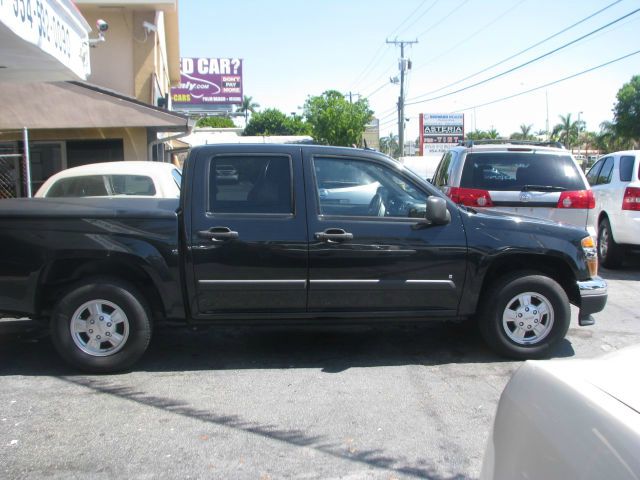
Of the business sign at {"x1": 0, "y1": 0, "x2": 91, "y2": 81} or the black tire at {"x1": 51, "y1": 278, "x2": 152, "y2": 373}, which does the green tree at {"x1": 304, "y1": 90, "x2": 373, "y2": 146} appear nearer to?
the business sign at {"x1": 0, "y1": 0, "x2": 91, "y2": 81}

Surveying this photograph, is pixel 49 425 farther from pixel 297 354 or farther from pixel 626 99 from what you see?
pixel 626 99

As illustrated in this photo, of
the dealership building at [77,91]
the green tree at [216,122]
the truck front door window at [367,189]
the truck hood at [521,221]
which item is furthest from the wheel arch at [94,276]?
the green tree at [216,122]

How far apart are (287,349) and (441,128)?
2008 inches

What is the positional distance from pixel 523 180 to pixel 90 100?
8326 millimetres

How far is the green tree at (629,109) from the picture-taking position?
4306 cm

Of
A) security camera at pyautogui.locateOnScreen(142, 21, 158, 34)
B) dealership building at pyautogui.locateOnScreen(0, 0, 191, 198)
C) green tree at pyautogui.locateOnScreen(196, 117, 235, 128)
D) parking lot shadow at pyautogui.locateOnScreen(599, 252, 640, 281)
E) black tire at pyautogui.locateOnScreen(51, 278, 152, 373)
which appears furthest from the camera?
green tree at pyautogui.locateOnScreen(196, 117, 235, 128)

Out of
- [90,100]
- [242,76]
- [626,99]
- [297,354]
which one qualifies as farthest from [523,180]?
[242,76]

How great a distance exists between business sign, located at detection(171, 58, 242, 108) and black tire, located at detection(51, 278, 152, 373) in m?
52.3

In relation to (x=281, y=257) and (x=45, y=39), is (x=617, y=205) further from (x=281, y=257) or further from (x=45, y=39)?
(x=45, y=39)

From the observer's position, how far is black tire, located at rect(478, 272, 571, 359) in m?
5.50

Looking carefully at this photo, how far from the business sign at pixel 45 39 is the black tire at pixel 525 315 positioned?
15.5ft

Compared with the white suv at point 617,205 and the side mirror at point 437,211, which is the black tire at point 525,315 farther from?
the white suv at point 617,205

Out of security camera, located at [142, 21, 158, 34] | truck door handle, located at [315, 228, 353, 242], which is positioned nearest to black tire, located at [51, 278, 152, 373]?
truck door handle, located at [315, 228, 353, 242]

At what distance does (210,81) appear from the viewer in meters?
56.7
